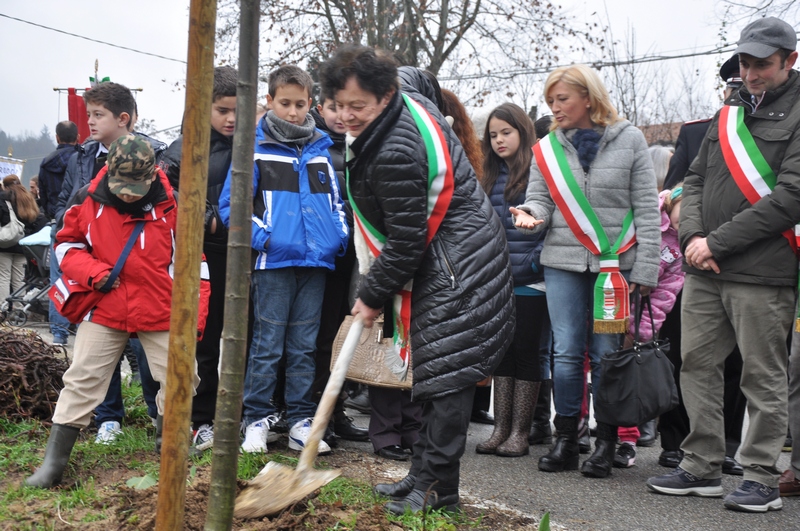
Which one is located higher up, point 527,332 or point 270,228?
point 270,228

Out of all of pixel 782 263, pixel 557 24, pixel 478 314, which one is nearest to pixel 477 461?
pixel 478 314

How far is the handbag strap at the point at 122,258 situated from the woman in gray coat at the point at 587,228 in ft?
6.67

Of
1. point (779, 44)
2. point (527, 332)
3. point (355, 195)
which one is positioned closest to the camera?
point (355, 195)

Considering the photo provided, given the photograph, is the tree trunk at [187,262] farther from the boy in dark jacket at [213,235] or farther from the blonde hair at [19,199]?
the blonde hair at [19,199]

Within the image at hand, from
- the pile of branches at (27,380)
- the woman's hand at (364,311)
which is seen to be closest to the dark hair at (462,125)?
the woman's hand at (364,311)

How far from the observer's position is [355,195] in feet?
11.9

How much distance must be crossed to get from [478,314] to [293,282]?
1.58 metres

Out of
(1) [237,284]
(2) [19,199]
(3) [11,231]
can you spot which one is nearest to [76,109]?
(2) [19,199]

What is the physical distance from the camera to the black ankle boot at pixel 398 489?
3855 millimetres

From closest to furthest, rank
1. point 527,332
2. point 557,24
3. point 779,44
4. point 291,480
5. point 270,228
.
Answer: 1. point 291,480
2. point 779,44
3. point 270,228
4. point 527,332
5. point 557,24

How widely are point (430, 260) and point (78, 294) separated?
5.82 ft

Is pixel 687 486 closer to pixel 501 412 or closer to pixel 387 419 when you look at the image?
pixel 501 412

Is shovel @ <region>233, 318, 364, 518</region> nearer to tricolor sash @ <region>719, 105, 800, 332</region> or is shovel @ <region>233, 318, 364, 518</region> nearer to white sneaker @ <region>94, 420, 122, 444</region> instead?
white sneaker @ <region>94, 420, 122, 444</region>

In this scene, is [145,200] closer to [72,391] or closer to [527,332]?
[72,391]
